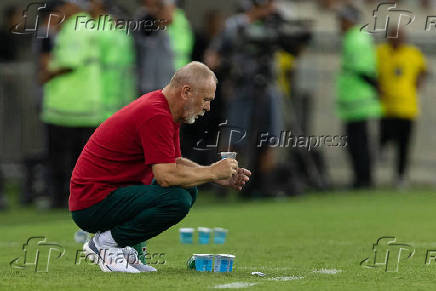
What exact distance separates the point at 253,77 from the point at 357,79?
2.35 m

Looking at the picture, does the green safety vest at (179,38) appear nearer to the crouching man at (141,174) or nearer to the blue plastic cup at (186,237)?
the blue plastic cup at (186,237)

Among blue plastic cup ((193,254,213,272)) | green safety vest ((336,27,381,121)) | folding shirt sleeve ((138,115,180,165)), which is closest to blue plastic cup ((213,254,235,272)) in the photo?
blue plastic cup ((193,254,213,272))

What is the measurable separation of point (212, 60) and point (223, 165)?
337 inches

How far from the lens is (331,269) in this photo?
9.10 meters

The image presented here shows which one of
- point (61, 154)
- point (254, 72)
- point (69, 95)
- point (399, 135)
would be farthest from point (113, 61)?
point (399, 135)

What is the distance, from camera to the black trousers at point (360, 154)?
1909 cm

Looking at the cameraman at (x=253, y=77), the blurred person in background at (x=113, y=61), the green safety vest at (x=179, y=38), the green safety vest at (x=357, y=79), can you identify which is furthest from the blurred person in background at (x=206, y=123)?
the blurred person in background at (x=113, y=61)

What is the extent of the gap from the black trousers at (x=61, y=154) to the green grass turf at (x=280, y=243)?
39cm

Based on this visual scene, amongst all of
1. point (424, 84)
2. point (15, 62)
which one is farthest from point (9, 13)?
point (424, 84)

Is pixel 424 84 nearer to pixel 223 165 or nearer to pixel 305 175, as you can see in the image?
pixel 305 175

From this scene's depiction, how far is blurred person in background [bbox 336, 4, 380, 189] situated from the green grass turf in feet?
2.28

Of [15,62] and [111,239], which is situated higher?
[15,62]

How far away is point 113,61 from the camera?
16172 mm

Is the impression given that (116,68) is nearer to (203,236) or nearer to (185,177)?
(203,236)
